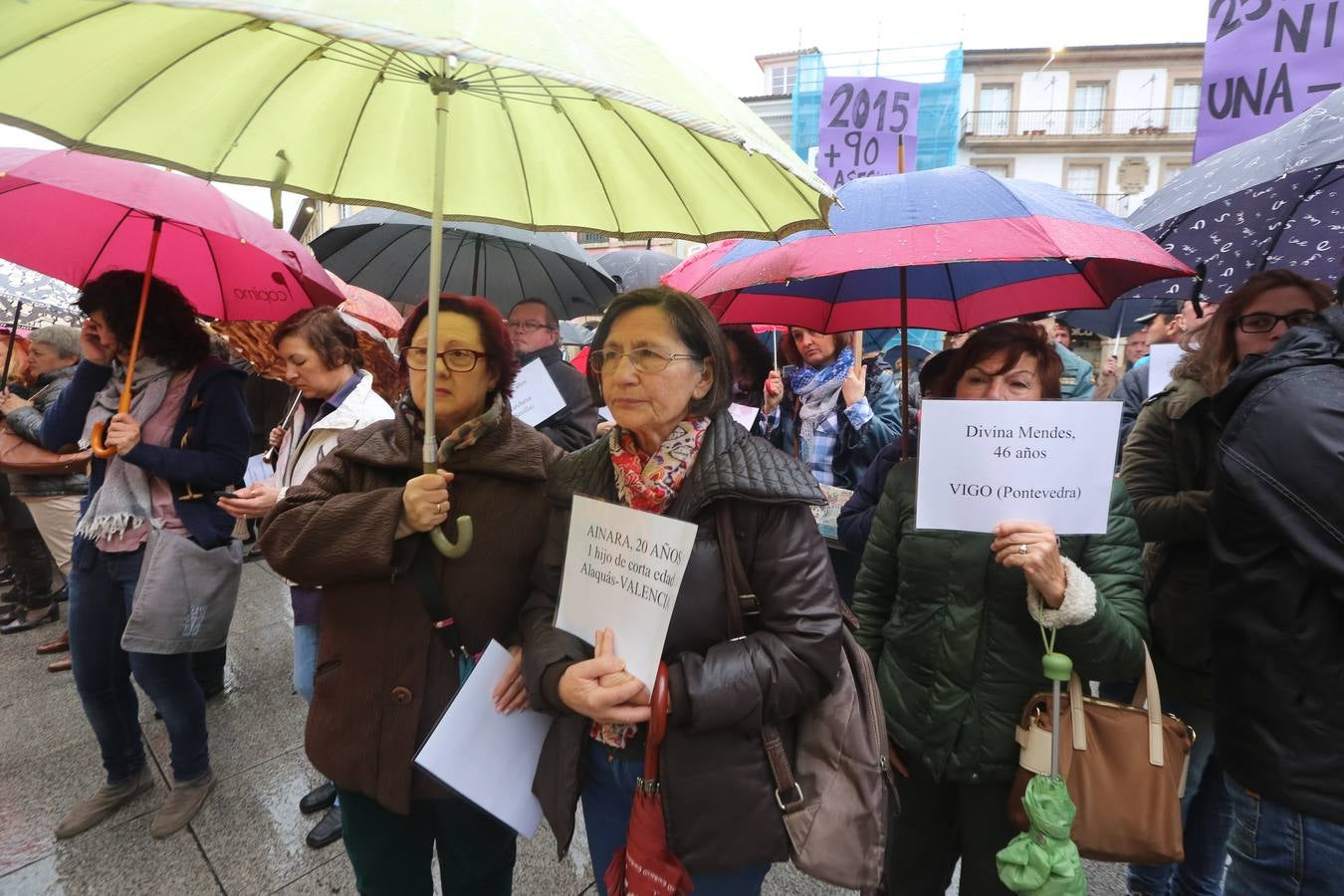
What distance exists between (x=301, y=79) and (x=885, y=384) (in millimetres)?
2572

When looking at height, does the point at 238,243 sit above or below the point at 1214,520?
above

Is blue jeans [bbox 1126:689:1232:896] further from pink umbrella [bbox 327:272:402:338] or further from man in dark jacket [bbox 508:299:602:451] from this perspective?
pink umbrella [bbox 327:272:402:338]

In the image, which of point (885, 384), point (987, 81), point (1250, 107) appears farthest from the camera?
point (987, 81)

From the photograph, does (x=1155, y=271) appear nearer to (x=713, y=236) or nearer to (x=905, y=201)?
(x=905, y=201)

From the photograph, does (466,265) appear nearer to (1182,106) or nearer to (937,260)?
(937,260)

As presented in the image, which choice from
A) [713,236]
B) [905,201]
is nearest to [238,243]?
[713,236]

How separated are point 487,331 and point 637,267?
3.57 m

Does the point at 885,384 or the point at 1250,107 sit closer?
the point at 1250,107

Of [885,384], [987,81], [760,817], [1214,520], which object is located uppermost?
→ [987,81]

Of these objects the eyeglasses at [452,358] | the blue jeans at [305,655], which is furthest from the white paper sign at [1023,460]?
the blue jeans at [305,655]

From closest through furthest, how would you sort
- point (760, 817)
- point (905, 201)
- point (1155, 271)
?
point (760, 817), point (905, 201), point (1155, 271)

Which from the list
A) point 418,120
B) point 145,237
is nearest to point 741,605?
point 418,120

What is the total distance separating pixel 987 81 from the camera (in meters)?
24.4

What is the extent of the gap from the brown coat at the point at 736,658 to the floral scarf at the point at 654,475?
0.10 ft
